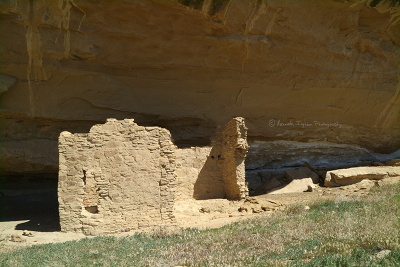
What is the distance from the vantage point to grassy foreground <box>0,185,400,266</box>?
4.92 metres

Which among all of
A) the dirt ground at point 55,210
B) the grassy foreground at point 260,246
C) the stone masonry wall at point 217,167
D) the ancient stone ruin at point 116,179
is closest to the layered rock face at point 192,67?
the dirt ground at point 55,210

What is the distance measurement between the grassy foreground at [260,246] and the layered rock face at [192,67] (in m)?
5.03

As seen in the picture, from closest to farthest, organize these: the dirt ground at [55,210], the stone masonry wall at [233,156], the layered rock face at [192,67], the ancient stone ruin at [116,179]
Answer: the ancient stone ruin at [116,179]
the dirt ground at [55,210]
the stone masonry wall at [233,156]
the layered rock face at [192,67]

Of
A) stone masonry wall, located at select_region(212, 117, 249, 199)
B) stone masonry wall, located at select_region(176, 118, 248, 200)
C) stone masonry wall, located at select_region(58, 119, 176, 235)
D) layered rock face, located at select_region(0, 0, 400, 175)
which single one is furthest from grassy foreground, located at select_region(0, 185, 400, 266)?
layered rock face, located at select_region(0, 0, 400, 175)

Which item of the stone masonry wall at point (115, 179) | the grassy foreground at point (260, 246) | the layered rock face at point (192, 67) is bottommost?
the grassy foreground at point (260, 246)

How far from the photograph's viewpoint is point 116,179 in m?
8.12

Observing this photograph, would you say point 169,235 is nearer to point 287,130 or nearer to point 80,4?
point 80,4

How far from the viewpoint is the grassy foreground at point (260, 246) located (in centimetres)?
492

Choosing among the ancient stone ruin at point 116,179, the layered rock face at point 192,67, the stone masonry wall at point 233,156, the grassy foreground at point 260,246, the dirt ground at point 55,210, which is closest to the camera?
the grassy foreground at point 260,246

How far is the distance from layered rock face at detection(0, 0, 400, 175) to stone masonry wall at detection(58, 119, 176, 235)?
128 inches

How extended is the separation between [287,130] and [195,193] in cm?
450

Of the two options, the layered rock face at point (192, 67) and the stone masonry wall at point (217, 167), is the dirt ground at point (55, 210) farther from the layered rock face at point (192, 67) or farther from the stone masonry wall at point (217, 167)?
the layered rock face at point (192, 67)

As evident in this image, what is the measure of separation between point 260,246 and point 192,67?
6.72 meters

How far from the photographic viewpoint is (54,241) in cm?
750
